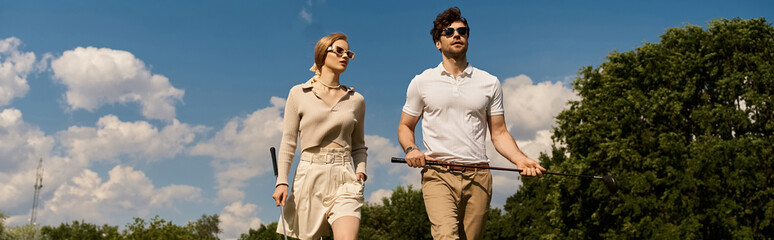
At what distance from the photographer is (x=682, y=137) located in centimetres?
2709

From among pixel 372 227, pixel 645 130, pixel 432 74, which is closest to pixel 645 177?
pixel 645 130

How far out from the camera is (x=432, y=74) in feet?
23.7

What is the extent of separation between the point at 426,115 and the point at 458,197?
0.83 metres

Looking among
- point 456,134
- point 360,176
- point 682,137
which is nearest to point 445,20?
point 456,134

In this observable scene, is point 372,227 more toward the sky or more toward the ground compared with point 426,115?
more toward the sky

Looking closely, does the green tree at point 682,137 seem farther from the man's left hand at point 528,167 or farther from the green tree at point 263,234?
the green tree at point 263,234

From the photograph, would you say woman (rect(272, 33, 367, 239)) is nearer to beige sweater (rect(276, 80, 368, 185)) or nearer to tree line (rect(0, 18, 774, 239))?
beige sweater (rect(276, 80, 368, 185))

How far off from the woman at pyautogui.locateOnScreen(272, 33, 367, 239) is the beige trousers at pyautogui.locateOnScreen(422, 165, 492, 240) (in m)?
0.64

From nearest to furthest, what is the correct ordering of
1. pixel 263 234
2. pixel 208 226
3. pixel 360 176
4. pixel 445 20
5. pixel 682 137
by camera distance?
1. pixel 360 176
2. pixel 445 20
3. pixel 682 137
4. pixel 263 234
5. pixel 208 226

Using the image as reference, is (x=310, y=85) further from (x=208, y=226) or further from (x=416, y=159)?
(x=208, y=226)

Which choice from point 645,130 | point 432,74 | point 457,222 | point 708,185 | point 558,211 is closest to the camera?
point 457,222

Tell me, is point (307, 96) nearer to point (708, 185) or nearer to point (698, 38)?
point (708, 185)

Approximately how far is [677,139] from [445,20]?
72.8 feet

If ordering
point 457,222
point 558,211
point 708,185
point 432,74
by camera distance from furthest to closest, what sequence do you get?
point 558,211 < point 708,185 < point 432,74 < point 457,222
